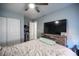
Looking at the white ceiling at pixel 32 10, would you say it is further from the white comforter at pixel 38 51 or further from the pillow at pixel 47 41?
the white comforter at pixel 38 51

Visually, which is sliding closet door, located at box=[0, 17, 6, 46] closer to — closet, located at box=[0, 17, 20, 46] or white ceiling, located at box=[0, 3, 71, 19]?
closet, located at box=[0, 17, 20, 46]

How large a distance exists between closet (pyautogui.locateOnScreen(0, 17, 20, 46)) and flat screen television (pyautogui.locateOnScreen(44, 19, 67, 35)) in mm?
495

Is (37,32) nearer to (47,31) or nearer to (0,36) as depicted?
(47,31)

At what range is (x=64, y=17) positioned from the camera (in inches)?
62.4

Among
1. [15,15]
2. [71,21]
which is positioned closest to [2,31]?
[15,15]

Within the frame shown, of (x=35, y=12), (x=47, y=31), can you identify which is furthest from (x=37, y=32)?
(x=35, y=12)

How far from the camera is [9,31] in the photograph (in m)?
1.63

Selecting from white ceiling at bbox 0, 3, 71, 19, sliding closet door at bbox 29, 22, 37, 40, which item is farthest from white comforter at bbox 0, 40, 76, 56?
white ceiling at bbox 0, 3, 71, 19

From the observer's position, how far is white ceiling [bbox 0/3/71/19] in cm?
157

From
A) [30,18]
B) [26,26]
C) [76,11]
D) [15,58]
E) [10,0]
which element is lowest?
[15,58]

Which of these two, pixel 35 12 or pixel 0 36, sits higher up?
pixel 35 12

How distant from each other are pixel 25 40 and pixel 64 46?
65 centimetres

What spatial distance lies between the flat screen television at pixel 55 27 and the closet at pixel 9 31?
495 millimetres

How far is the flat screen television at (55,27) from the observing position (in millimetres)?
1591
